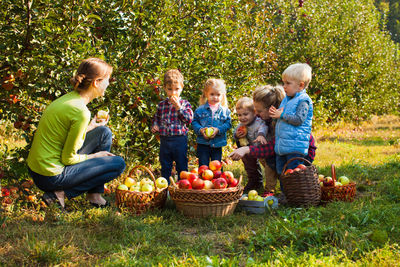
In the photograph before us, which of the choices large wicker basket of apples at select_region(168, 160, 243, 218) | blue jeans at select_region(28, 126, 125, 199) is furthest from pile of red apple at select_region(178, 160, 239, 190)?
blue jeans at select_region(28, 126, 125, 199)

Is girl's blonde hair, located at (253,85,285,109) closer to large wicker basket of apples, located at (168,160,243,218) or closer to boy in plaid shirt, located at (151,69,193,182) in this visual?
boy in plaid shirt, located at (151,69,193,182)

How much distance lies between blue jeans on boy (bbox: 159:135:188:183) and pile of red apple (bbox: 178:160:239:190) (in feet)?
2.02

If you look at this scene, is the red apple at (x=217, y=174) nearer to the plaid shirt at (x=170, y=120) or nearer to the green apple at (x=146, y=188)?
the green apple at (x=146, y=188)

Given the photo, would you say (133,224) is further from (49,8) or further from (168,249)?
(49,8)

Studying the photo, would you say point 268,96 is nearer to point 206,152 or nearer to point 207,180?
point 206,152

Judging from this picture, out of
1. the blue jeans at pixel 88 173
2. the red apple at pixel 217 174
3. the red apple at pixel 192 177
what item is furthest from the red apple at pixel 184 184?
the blue jeans at pixel 88 173

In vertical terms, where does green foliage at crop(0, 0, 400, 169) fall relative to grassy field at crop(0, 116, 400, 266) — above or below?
above

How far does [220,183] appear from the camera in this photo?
375cm

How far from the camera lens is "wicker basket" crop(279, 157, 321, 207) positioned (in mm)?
3907

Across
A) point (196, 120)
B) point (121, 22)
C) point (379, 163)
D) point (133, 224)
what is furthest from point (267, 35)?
point (133, 224)

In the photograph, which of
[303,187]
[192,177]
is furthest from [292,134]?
[192,177]

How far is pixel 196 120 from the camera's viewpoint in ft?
16.3

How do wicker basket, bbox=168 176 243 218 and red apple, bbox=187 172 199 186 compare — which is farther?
red apple, bbox=187 172 199 186

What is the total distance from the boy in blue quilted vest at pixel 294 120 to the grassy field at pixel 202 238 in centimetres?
67
